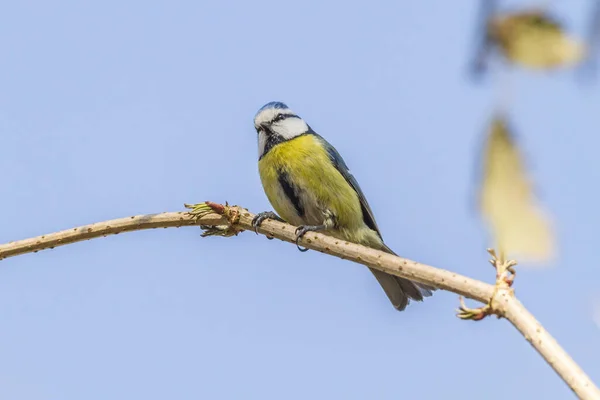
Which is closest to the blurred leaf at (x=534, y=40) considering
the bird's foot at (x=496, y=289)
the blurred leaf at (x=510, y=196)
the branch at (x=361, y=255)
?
the blurred leaf at (x=510, y=196)

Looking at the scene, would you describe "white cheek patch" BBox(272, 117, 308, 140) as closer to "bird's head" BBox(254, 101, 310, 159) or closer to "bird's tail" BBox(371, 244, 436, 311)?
"bird's head" BBox(254, 101, 310, 159)

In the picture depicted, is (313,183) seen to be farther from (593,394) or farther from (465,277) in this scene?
(593,394)

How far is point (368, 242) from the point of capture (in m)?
5.39

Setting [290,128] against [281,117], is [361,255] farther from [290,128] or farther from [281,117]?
[281,117]

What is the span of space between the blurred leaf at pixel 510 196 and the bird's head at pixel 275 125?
4.97 metres

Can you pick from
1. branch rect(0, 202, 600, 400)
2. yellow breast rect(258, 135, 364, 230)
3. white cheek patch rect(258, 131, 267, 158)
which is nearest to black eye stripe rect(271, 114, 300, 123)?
white cheek patch rect(258, 131, 267, 158)

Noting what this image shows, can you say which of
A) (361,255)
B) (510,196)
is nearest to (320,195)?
(361,255)

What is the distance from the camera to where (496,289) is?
184 centimetres

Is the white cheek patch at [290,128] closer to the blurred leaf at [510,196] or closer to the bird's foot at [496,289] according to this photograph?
the bird's foot at [496,289]

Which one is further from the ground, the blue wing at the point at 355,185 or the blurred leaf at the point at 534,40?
the blue wing at the point at 355,185

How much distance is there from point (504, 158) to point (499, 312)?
4.12 ft

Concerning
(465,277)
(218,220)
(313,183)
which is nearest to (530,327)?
(465,277)

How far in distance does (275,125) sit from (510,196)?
17.0 feet

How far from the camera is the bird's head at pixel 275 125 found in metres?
5.63
